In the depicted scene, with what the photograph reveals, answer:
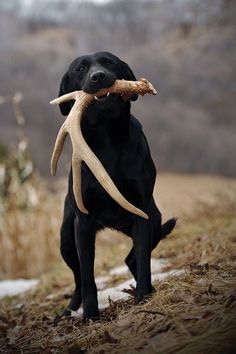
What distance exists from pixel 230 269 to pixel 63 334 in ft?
3.16

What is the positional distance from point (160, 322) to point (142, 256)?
2.55ft

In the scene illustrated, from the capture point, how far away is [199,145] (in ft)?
55.2

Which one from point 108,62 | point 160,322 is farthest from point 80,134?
point 160,322

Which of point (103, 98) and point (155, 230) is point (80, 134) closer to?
point (103, 98)

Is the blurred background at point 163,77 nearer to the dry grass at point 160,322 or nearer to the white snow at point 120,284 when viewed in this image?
the white snow at point 120,284

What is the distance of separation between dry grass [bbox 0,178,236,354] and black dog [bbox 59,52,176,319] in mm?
198

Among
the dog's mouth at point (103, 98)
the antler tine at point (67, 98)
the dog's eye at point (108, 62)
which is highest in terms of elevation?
the dog's eye at point (108, 62)

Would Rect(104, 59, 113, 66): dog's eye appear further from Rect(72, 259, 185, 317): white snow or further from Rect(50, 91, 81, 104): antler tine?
Rect(72, 259, 185, 317): white snow

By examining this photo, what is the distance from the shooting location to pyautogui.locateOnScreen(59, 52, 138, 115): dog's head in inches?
132

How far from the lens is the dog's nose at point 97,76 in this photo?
10.9ft

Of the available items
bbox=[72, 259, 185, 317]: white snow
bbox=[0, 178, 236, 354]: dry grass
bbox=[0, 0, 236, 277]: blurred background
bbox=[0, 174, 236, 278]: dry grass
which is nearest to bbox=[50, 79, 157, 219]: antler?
bbox=[0, 178, 236, 354]: dry grass

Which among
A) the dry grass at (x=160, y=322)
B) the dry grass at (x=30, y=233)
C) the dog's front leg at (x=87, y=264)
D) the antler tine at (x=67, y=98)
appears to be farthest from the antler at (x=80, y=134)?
the dry grass at (x=30, y=233)

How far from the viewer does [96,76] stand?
3.31 m

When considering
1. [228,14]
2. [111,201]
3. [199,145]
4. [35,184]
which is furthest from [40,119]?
[111,201]
